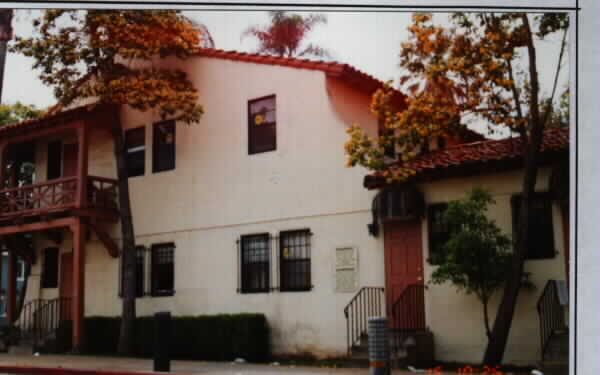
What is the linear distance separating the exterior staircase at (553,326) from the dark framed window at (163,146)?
6569 millimetres

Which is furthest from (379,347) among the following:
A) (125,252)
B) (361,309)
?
(125,252)

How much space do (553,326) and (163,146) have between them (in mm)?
7167

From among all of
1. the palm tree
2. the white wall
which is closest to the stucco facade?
the white wall

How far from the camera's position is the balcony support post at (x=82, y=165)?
538 inches

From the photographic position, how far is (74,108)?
1366 cm

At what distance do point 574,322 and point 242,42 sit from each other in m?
6.81

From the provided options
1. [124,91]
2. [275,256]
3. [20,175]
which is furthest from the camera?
[20,175]

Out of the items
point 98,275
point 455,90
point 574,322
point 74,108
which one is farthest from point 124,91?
point 574,322

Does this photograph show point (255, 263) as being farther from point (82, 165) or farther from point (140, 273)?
point (82, 165)

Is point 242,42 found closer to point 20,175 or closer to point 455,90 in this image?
point 455,90

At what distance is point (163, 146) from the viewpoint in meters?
13.5

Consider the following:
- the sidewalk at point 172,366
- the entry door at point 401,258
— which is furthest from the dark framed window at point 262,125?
the sidewalk at point 172,366

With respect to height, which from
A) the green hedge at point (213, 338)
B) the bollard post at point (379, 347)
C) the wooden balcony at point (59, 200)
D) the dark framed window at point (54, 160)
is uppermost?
the dark framed window at point (54, 160)

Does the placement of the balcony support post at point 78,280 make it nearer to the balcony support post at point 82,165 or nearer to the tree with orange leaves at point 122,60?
the balcony support post at point 82,165
